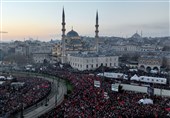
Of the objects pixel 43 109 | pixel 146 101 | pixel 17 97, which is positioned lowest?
pixel 43 109

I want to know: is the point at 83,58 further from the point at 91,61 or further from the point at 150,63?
the point at 150,63

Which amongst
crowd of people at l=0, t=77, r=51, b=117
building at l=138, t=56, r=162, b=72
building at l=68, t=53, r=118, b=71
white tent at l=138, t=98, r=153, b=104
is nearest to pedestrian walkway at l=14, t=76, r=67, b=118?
crowd of people at l=0, t=77, r=51, b=117

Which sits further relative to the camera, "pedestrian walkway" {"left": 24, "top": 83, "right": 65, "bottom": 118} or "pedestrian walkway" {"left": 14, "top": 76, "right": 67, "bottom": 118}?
"pedestrian walkway" {"left": 14, "top": 76, "right": 67, "bottom": 118}

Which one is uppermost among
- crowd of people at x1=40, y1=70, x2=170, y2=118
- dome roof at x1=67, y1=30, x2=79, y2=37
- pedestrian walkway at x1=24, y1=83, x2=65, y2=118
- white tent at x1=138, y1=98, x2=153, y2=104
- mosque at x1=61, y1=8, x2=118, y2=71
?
dome roof at x1=67, y1=30, x2=79, y2=37

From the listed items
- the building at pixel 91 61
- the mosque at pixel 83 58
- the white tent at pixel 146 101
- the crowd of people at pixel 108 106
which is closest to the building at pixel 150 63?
the building at pixel 91 61

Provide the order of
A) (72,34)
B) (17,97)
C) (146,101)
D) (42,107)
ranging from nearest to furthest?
1. (146,101)
2. (42,107)
3. (17,97)
4. (72,34)

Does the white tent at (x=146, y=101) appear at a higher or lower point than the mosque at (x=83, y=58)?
lower

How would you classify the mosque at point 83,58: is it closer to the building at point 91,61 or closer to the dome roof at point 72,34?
the building at point 91,61

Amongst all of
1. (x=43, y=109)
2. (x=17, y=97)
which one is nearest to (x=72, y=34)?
(x=17, y=97)

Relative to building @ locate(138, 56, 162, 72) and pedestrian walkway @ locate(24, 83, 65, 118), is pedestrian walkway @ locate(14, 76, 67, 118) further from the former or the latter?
building @ locate(138, 56, 162, 72)

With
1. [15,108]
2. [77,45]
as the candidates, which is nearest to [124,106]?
[15,108]

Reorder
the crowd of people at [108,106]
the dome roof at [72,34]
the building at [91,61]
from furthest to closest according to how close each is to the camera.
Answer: the dome roof at [72,34]
the building at [91,61]
the crowd of people at [108,106]
